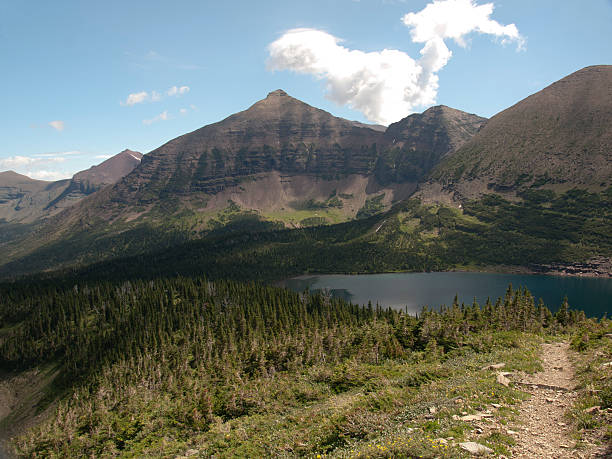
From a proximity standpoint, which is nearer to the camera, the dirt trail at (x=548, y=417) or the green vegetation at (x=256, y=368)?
the dirt trail at (x=548, y=417)

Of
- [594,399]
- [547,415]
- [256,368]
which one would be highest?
[594,399]

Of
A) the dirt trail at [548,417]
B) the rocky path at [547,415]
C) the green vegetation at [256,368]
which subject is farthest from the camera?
the green vegetation at [256,368]

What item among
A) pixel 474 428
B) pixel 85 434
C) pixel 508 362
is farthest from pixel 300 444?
pixel 85 434

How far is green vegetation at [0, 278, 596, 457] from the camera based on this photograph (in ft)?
114

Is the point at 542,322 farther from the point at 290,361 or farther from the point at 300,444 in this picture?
the point at 300,444

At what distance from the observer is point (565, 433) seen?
23.8 metres

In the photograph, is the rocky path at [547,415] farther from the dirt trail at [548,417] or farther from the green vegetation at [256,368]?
the green vegetation at [256,368]

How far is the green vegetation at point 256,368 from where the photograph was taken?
34.6 m

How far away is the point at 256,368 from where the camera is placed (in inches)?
3691

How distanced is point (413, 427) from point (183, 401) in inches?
2520

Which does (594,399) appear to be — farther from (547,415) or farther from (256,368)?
(256,368)

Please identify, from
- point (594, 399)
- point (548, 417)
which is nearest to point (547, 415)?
point (548, 417)

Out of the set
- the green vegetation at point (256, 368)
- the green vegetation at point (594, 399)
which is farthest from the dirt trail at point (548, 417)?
the green vegetation at point (256, 368)

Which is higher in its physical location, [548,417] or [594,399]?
[594,399]
